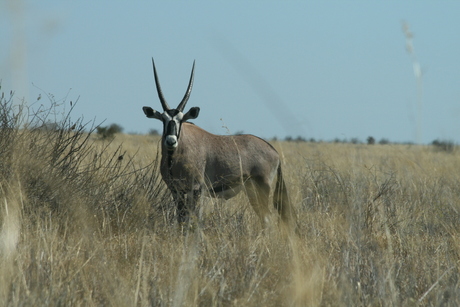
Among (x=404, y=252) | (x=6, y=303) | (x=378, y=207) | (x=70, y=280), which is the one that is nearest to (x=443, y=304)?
(x=404, y=252)

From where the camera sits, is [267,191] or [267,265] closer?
[267,265]

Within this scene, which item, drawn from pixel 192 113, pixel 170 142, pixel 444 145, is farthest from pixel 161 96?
pixel 444 145

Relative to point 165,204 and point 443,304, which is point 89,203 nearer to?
point 165,204

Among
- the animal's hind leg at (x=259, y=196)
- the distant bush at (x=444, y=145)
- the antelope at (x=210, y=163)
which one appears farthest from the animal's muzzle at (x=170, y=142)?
the distant bush at (x=444, y=145)

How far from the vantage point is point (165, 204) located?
7.05 metres

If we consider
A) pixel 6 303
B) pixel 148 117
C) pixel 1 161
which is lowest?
pixel 6 303

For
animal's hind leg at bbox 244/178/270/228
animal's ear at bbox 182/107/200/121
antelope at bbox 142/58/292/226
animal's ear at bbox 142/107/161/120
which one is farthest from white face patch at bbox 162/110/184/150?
animal's hind leg at bbox 244/178/270/228

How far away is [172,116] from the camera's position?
25.5 feet

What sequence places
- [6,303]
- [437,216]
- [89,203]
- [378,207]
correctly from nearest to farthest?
[6,303] < [89,203] < [378,207] < [437,216]

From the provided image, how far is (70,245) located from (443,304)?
8.41 ft

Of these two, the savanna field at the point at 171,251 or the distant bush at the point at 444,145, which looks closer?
the savanna field at the point at 171,251

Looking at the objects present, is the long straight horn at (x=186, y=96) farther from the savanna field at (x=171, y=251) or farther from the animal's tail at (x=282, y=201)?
the animal's tail at (x=282, y=201)

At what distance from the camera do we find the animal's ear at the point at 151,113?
8.03 meters

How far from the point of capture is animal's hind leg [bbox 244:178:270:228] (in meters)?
7.61
